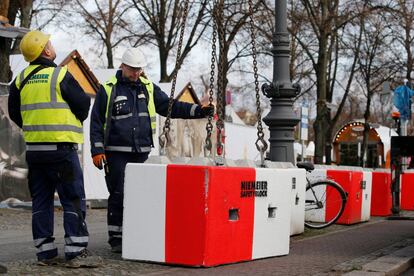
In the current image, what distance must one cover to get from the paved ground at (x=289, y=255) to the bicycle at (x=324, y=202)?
24 centimetres

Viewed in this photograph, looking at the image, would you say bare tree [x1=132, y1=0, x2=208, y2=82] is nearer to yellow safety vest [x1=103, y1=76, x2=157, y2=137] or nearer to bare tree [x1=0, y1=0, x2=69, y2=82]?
bare tree [x1=0, y1=0, x2=69, y2=82]

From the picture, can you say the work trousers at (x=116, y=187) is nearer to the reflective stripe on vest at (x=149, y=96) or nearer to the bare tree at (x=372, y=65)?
the reflective stripe on vest at (x=149, y=96)

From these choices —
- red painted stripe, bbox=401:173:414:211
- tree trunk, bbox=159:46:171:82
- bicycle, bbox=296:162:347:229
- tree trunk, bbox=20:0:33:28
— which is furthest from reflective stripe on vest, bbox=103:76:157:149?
tree trunk, bbox=159:46:171:82

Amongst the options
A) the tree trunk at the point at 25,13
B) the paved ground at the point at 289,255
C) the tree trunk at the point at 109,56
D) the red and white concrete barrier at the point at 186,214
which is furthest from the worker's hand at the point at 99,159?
the tree trunk at the point at 109,56

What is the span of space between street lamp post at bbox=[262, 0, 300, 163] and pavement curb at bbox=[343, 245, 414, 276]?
2.44 metres

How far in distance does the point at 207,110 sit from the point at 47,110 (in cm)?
179

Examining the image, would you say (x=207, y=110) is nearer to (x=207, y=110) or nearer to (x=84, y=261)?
(x=207, y=110)

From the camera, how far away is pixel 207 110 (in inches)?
291

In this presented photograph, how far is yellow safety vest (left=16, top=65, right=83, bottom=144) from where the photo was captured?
6.21 metres

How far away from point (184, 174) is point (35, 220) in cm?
135

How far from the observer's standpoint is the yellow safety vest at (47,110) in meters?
6.21

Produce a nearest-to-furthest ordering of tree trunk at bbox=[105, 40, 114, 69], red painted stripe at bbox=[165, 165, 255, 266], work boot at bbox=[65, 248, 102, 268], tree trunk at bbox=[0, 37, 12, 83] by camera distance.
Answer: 1. work boot at bbox=[65, 248, 102, 268]
2. red painted stripe at bbox=[165, 165, 255, 266]
3. tree trunk at bbox=[0, 37, 12, 83]
4. tree trunk at bbox=[105, 40, 114, 69]

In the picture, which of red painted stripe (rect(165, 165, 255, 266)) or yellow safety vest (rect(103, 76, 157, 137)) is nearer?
red painted stripe (rect(165, 165, 255, 266))

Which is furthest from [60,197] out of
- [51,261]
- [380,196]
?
[380,196]
